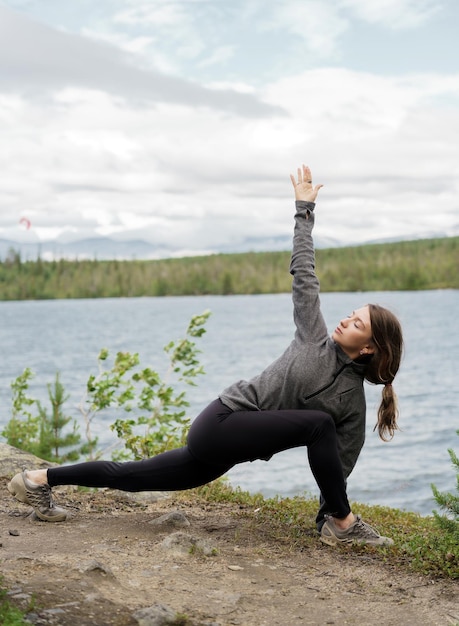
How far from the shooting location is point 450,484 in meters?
16.2

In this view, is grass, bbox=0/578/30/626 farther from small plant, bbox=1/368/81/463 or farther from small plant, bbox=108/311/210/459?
small plant, bbox=1/368/81/463

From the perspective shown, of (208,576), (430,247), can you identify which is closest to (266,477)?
(208,576)

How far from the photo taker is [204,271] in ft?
578

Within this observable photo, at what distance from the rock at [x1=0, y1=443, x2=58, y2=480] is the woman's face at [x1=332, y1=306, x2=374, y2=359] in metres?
3.79

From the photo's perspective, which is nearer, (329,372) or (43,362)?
(329,372)

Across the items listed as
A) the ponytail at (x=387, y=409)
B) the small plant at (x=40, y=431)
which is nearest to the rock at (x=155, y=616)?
the ponytail at (x=387, y=409)

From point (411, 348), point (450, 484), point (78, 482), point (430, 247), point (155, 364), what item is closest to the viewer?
point (78, 482)

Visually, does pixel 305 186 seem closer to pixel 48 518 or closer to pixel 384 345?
pixel 384 345

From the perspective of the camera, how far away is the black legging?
5660 millimetres

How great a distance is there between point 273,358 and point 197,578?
38305 mm

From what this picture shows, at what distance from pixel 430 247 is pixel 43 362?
14033 centimetres

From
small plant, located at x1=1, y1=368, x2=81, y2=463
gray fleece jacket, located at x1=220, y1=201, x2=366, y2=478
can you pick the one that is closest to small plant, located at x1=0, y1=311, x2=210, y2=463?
small plant, located at x1=1, y1=368, x2=81, y2=463

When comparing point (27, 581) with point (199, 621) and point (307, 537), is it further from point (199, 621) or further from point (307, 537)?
point (307, 537)

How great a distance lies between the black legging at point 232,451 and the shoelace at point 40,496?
0.49 metres
